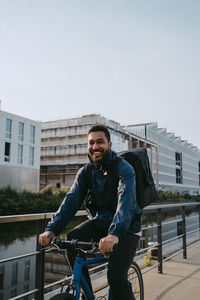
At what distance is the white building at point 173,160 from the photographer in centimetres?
7544

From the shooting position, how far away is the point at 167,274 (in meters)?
4.52

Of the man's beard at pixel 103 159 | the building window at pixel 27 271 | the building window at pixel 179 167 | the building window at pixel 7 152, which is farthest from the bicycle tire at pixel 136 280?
the building window at pixel 179 167

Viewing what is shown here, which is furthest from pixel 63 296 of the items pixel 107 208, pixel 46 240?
pixel 107 208

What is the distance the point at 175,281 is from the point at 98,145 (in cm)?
298

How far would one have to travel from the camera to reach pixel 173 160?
86312mm

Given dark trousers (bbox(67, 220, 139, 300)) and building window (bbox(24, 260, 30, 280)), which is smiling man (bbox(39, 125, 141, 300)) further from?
building window (bbox(24, 260, 30, 280))

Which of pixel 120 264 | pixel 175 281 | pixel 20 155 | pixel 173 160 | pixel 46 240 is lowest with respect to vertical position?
pixel 175 281

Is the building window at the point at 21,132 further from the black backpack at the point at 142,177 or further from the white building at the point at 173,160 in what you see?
the white building at the point at 173,160

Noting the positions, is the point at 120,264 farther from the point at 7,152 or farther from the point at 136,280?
the point at 7,152

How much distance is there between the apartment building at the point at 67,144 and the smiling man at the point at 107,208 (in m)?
52.7

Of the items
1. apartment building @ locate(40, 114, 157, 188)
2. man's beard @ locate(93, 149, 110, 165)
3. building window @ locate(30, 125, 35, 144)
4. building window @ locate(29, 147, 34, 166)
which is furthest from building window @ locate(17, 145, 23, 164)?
man's beard @ locate(93, 149, 110, 165)

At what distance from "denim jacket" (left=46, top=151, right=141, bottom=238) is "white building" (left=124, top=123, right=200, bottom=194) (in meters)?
71.2

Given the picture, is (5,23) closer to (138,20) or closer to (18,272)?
(138,20)

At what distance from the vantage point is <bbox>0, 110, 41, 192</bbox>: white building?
3644 centimetres
